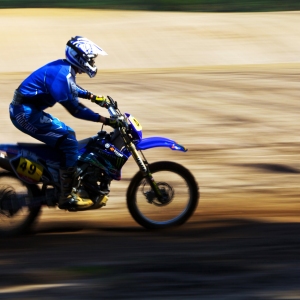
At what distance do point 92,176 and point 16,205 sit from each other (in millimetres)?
788

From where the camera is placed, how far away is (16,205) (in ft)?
22.9

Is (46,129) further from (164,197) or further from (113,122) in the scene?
(164,197)

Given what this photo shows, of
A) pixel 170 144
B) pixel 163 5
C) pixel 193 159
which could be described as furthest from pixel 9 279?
pixel 163 5

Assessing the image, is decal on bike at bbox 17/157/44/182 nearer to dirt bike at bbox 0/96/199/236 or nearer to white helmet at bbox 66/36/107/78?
dirt bike at bbox 0/96/199/236

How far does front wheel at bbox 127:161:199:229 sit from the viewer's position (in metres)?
7.05

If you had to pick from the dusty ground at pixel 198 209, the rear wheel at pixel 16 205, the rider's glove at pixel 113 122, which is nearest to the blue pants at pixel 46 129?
the rider's glove at pixel 113 122

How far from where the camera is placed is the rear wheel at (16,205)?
274 inches

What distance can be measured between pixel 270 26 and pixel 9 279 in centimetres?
2242

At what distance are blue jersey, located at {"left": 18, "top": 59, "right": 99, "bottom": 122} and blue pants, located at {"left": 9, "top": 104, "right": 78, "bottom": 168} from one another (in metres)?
0.13

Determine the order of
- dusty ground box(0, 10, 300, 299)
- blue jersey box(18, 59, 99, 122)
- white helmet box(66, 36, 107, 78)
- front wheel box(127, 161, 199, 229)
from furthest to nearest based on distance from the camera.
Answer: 1. front wheel box(127, 161, 199, 229)
2. white helmet box(66, 36, 107, 78)
3. blue jersey box(18, 59, 99, 122)
4. dusty ground box(0, 10, 300, 299)

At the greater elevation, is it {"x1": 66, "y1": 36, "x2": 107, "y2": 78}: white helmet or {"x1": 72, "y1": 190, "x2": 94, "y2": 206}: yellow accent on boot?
{"x1": 66, "y1": 36, "x2": 107, "y2": 78}: white helmet

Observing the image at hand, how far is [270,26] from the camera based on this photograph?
26516mm

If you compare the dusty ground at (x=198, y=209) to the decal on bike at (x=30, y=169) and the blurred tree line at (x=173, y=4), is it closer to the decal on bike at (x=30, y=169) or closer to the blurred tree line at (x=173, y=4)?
the decal on bike at (x=30, y=169)

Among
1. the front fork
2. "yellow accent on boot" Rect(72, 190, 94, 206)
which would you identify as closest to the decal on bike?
"yellow accent on boot" Rect(72, 190, 94, 206)
